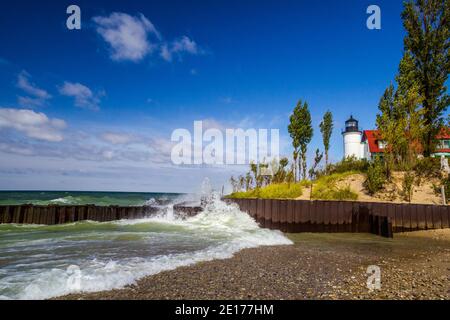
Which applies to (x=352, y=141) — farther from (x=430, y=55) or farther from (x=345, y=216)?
(x=345, y=216)

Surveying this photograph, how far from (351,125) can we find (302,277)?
5893cm

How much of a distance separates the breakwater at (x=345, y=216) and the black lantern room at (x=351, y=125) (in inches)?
1850

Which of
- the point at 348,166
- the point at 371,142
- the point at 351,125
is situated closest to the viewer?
the point at 348,166

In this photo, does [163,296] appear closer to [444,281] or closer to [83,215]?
[444,281]

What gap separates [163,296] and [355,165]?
26431 millimetres

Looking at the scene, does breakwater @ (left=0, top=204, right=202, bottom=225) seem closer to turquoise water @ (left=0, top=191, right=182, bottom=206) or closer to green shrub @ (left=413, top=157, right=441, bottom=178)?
turquoise water @ (left=0, top=191, right=182, bottom=206)

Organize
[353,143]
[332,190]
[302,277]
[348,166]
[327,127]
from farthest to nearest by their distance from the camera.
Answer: [353,143]
[327,127]
[348,166]
[332,190]
[302,277]

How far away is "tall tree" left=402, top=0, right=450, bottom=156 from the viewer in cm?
2483

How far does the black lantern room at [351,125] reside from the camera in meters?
58.2

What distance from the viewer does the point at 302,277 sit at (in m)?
6.44

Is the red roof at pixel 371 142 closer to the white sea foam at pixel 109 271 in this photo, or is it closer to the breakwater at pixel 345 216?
the breakwater at pixel 345 216

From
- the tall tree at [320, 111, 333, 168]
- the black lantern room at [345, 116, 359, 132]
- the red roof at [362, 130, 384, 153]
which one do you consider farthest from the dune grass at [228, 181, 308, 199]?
the black lantern room at [345, 116, 359, 132]

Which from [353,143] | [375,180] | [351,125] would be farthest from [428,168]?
[351,125]

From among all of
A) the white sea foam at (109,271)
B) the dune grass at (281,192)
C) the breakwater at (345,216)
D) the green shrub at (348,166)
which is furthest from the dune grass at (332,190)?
the white sea foam at (109,271)
